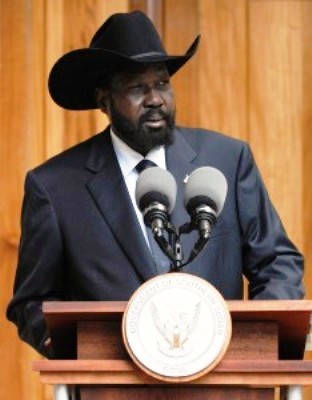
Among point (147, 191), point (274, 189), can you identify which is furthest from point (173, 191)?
point (274, 189)

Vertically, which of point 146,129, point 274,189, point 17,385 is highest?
point 146,129

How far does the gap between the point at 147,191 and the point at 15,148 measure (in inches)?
72.7

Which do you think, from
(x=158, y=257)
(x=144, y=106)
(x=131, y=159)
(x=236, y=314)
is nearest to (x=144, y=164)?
(x=131, y=159)

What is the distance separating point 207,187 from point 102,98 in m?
1.00

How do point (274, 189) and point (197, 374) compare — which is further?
point (274, 189)

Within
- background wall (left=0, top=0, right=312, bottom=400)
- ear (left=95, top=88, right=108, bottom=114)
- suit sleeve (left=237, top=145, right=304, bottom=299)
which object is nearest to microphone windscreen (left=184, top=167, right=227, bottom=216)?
suit sleeve (left=237, top=145, right=304, bottom=299)

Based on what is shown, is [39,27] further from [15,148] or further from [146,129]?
[146,129]

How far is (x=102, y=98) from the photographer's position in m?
4.49

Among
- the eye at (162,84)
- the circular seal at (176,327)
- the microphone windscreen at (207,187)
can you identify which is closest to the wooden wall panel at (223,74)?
the eye at (162,84)

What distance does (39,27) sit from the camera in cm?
543

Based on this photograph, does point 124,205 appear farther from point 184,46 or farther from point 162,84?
point 184,46

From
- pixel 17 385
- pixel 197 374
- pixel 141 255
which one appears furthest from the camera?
pixel 17 385

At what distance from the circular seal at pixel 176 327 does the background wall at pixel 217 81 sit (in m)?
1.91

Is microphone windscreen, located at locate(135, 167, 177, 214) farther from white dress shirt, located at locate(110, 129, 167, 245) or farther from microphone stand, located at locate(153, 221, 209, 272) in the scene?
white dress shirt, located at locate(110, 129, 167, 245)
